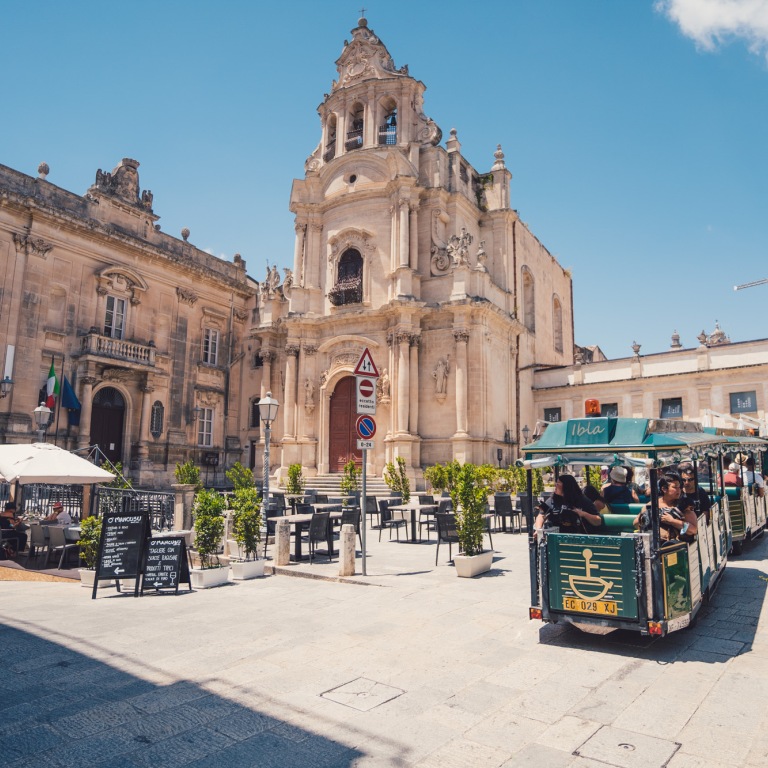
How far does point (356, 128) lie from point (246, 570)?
27124mm

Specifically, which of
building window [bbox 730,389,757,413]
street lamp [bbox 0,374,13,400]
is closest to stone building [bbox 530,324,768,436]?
building window [bbox 730,389,757,413]

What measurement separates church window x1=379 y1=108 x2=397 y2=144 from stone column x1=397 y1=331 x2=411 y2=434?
1078cm

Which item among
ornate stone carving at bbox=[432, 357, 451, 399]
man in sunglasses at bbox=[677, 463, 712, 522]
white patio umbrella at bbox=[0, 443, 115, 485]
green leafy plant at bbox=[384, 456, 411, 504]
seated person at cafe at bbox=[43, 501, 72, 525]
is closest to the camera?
man in sunglasses at bbox=[677, 463, 712, 522]

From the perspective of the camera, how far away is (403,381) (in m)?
26.3

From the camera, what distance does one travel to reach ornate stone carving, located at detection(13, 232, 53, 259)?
77.4 feet

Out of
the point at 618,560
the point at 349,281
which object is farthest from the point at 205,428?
the point at 618,560

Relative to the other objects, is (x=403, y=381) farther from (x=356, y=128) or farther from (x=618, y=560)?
(x=618, y=560)

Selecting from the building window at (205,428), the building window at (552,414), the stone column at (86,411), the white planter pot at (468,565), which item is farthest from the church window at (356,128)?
the white planter pot at (468,565)

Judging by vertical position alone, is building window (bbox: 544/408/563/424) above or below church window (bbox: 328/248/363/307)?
below

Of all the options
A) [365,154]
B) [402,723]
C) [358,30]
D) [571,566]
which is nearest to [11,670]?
[402,723]

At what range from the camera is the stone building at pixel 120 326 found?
2358 centimetres

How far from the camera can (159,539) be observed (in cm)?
941

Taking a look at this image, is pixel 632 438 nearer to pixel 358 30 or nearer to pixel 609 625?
pixel 609 625

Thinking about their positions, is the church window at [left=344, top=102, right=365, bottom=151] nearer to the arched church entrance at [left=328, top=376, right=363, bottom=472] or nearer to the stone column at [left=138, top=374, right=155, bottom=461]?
the arched church entrance at [left=328, top=376, right=363, bottom=472]
